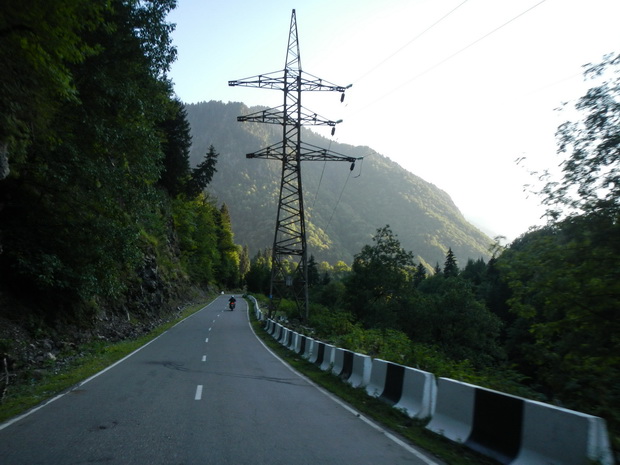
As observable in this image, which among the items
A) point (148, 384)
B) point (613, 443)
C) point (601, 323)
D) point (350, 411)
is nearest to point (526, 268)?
point (601, 323)

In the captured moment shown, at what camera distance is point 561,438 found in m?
4.86

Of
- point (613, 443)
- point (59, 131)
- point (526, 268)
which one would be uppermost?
point (59, 131)

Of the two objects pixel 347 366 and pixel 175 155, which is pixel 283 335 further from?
pixel 175 155

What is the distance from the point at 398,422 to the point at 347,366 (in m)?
4.75

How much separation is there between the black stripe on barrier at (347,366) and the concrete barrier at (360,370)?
0.17m

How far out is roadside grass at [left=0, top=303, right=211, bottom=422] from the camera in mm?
8961

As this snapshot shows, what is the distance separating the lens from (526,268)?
1089 cm

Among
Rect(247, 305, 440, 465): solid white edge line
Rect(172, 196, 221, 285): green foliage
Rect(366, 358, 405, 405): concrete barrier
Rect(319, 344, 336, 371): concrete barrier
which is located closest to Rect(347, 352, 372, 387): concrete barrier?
Rect(366, 358, 405, 405): concrete barrier

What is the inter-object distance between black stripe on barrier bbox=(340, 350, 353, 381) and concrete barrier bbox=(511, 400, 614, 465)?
7277 mm

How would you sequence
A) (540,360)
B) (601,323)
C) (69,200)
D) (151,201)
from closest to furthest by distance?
1. (601,323)
2. (540,360)
3. (69,200)
4. (151,201)

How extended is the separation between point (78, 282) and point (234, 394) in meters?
9.82

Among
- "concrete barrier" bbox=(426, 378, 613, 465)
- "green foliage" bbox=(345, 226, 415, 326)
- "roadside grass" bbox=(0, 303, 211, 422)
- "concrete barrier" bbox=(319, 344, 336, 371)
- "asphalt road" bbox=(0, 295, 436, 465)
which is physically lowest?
"roadside grass" bbox=(0, 303, 211, 422)

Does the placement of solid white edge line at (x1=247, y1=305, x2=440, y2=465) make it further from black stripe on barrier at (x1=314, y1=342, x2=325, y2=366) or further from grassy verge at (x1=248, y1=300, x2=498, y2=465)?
black stripe on barrier at (x1=314, y1=342, x2=325, y2=366)

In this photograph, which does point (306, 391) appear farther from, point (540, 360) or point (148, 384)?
point (540, 360)
